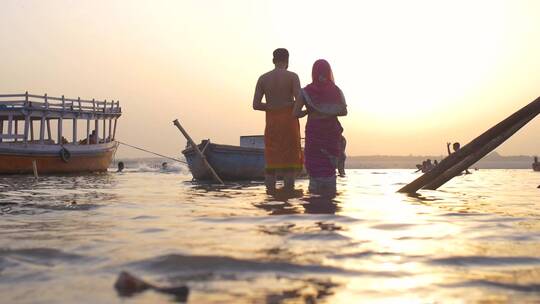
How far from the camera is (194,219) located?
402 centimetres

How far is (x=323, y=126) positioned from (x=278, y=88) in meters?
0.94

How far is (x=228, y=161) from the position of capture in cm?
1312

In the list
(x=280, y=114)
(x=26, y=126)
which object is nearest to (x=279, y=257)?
(x=280, y=114)

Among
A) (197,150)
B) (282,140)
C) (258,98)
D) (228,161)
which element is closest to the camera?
(282,140)

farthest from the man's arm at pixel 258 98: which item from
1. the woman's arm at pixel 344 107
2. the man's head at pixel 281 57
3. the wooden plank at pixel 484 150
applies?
the wooden plank at pixel 484 150

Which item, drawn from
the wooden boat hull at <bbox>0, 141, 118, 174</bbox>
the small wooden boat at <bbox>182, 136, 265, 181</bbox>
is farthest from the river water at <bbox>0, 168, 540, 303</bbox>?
the wooden boat hull at <bbox>0, 141, 118, 174</bbox>

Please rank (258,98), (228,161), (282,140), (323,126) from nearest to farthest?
1. (323,126)
2. (282,140)
3. (258,98)
4. (228,161)

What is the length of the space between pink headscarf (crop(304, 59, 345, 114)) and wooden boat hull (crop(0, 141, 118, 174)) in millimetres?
19113

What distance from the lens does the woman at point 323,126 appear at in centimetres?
637

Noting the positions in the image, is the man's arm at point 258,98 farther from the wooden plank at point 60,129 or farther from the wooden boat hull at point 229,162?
the wooden plank at point 60,129

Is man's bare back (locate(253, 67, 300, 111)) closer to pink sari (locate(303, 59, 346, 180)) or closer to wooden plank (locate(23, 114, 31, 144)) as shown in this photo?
pink sari (locate(303, 59, 346, 180))

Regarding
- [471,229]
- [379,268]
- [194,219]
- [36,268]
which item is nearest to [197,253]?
[36,268]

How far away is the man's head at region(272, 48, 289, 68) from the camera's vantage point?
6895 mm

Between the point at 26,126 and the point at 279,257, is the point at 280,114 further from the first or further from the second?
the point at 26,126
